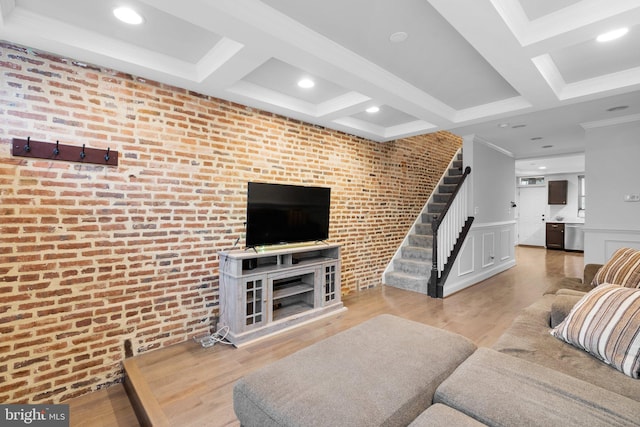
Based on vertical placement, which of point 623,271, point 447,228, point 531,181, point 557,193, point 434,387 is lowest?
point 434,387

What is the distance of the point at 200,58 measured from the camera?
98.5 inches

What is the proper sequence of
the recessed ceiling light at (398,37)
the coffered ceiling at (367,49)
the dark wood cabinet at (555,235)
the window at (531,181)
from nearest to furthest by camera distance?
the coffered ceiling at (367,49), the recessed ceiling light at (398,37), the dark wood cabinet at (555,235), the window at (531,181)

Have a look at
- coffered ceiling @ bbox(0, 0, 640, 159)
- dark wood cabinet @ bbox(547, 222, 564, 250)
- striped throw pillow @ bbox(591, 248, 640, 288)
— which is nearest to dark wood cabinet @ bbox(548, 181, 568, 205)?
dark wood cabinet @ bbox(547, 222, 564, 250)

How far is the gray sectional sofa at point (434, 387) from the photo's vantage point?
43.9 inches

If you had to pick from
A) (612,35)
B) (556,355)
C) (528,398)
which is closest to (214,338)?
(528,398)

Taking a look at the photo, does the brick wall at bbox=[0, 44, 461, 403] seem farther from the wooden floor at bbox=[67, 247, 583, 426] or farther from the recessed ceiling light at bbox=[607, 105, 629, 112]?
the recessed ceiling light at bbox=[607, 105, 629, 112]

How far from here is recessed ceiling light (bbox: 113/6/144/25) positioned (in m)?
1.88

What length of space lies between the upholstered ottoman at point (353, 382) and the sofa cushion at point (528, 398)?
151 millimetres

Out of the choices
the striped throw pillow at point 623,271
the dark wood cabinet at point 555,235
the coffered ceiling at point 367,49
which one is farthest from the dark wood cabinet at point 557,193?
the striped throw pillow at point 623,271

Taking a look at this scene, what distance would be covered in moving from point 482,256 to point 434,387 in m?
4.48

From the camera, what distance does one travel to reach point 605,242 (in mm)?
4109

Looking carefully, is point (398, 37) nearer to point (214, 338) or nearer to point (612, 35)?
point (612, 35)

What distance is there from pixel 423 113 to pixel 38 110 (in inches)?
142

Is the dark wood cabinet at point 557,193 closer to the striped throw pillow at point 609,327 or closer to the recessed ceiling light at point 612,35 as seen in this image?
the recessed ceiling light at point 612,35
